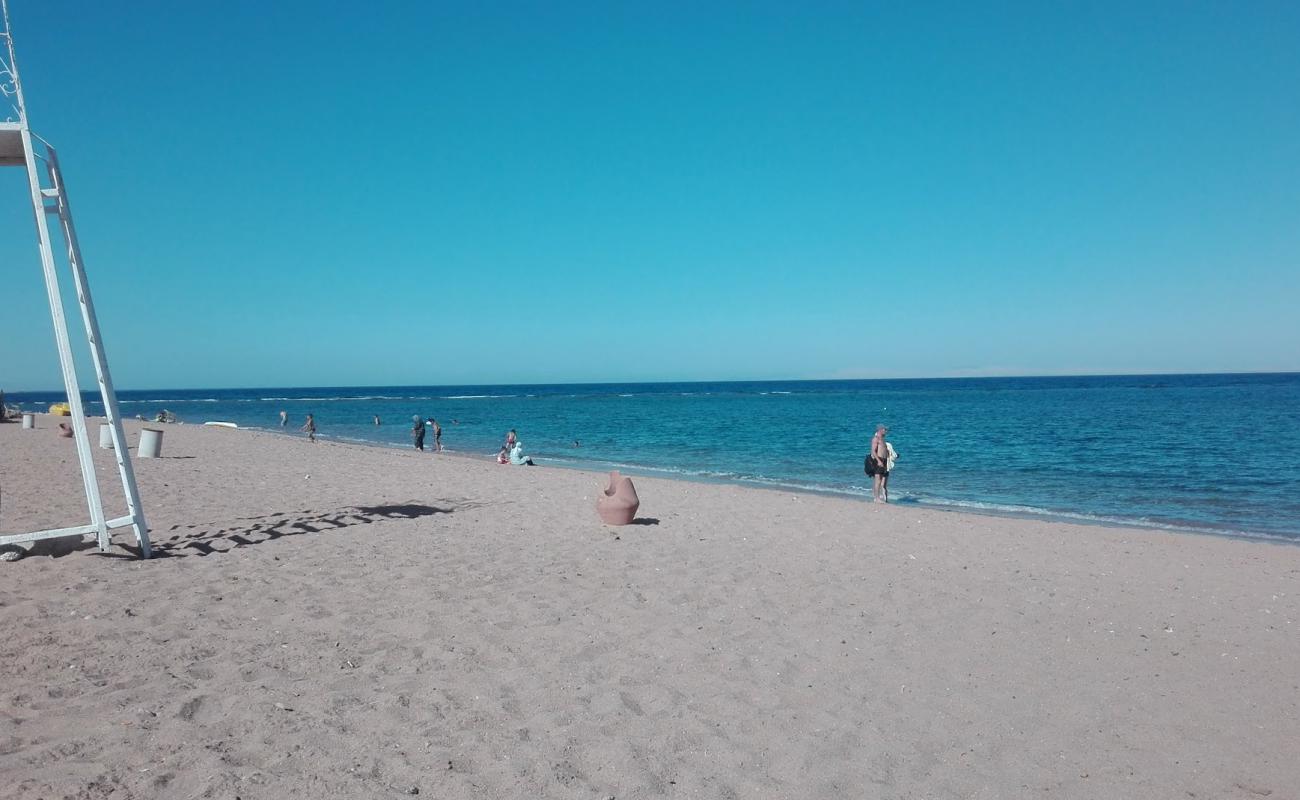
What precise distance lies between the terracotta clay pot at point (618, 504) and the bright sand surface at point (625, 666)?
0.75 m

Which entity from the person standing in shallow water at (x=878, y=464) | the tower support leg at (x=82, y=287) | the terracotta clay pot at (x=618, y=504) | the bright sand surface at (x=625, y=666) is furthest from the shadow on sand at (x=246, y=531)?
the person standing in shallow water at (x=878, y=464)

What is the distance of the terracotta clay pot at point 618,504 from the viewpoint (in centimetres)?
1107

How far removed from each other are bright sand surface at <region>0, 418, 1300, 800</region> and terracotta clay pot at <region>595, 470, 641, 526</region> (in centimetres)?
75

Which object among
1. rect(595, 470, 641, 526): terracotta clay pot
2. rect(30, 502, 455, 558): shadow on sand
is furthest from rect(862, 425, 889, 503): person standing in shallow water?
rect(30, 502, 455, 558): shadow on sand

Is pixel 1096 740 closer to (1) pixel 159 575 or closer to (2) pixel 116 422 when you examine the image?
(1) pixel 159 575

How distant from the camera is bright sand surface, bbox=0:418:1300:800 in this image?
13.3 ft

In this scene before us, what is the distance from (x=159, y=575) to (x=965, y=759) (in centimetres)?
705

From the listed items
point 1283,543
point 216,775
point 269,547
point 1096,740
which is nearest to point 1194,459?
point 1283,543

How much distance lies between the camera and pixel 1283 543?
13.3 meters

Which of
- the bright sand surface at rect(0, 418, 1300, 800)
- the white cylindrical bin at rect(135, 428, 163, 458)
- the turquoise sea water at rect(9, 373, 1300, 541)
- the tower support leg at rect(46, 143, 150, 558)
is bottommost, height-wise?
the turquoise sea water at rect(9, 373, 1300, 541)

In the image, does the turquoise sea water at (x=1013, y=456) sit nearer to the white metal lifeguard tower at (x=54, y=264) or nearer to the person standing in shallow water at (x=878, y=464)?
the person standing in shallow water at (x=878, y=464)

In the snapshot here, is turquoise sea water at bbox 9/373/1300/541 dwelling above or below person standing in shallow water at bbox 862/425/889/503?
below

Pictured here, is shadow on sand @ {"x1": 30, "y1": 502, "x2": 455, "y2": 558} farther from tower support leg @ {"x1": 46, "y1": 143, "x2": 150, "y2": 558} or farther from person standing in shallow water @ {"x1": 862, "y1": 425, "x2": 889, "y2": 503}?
person standing in shallow water @ {"x1": 862, "y1": 425, "x2": 889, "y2": 503}

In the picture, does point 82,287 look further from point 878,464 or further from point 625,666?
point 878,464
